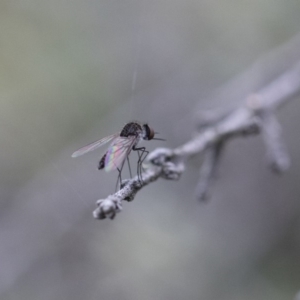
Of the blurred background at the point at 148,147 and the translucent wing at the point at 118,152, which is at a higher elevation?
the blurred background at the point at 148,147

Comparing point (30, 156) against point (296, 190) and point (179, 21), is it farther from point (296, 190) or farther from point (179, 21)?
point (296, 190)

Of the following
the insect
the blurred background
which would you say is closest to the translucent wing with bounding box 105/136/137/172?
the insect

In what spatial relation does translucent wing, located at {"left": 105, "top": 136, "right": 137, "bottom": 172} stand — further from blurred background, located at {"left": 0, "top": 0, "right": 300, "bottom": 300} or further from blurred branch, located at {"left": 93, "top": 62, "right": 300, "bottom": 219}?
blurred background, located at {"left": 0, "top": 0, "right": 300, "bottom": 300}

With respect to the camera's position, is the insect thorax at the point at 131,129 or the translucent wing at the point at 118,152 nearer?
the translucent wing at the point at 118,152

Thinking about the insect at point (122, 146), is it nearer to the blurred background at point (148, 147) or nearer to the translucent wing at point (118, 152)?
→ the translucent wing at point (118, 152)

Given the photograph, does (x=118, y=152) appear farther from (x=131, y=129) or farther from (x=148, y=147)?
(x=148, y=147)

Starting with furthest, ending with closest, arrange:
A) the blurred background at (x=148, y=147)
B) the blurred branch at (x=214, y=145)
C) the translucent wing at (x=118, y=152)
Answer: the blurred background at (x=148, y=147), the translucent wing at (x=118, y=152), the blurred branch at (x=214, y=145)

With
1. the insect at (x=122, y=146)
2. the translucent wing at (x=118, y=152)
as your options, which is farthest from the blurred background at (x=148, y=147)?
the translucent wing at (x=118, y=152)
